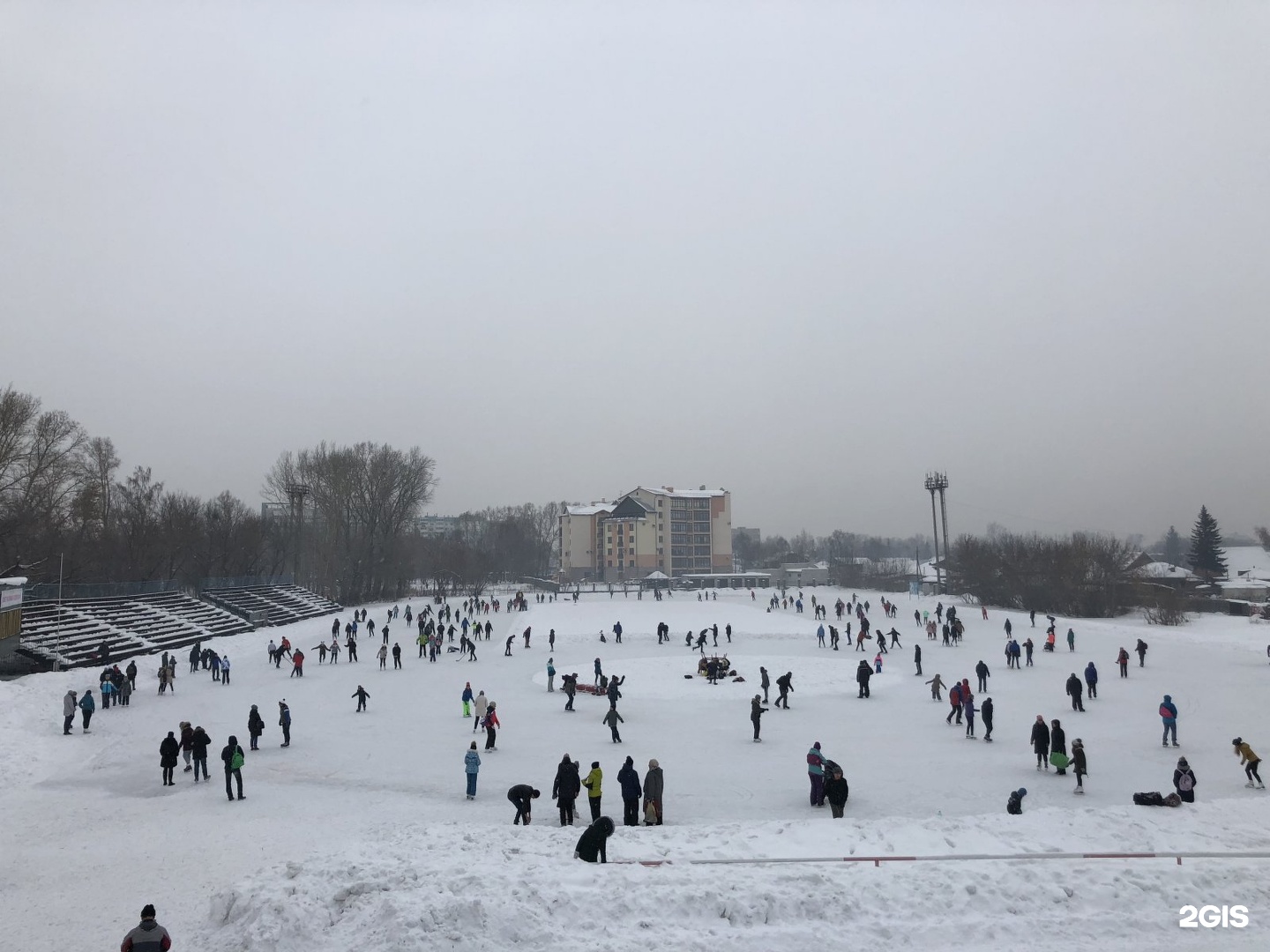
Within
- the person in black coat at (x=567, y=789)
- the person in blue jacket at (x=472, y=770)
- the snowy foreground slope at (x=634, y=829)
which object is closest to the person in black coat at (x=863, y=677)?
the snowy foreground slope at (x=634, y=829)

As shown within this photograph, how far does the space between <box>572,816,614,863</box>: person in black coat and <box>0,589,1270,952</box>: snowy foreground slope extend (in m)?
0.33

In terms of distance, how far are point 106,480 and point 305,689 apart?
4706 centimetres

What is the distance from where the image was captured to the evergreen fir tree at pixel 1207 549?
72.1 meters

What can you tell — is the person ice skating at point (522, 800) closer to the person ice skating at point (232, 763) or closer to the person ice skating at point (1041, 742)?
the person ice skating at point (232, 763)

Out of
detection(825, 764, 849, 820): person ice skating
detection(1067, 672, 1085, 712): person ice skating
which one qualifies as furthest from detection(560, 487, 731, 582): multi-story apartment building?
detection(825, 764, 849, 820): person ice skating

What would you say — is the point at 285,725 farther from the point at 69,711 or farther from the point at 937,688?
the point at 937,688

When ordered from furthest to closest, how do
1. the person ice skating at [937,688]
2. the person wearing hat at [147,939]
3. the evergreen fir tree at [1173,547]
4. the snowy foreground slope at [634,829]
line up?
1. the evergreen fir tree at [1173,547]
2. the person ice skating at [937,688]
3. the snowy foreground slope at [634,829]
4. the person wearing hat at [147,939]

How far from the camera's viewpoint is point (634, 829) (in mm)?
10781

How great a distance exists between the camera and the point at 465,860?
29.7ft

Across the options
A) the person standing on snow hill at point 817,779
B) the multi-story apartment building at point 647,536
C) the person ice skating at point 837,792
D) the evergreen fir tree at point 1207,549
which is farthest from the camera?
the multi-story apartment building at point 647,536

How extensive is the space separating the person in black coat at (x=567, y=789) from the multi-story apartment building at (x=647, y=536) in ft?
355

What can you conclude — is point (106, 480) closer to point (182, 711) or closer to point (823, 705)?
point (182, 711)

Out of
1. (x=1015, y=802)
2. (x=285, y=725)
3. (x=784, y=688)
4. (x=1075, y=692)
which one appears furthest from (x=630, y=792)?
(x=1075, y=692)

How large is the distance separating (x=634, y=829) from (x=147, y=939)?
616 centimetres
